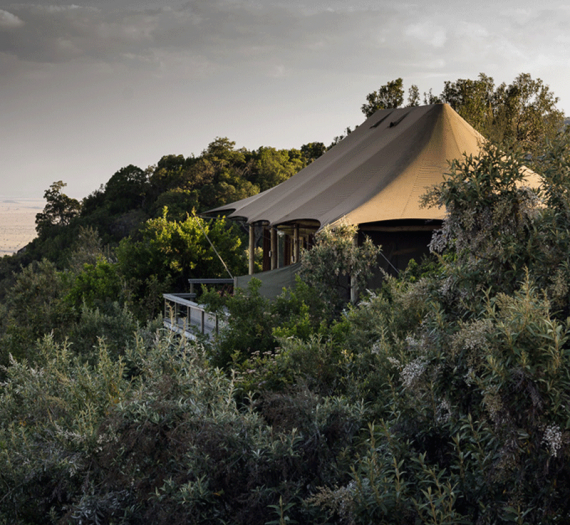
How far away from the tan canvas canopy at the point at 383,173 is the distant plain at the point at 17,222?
48.8 meters

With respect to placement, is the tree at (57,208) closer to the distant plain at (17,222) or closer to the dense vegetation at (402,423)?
the distant plain at (17,222)

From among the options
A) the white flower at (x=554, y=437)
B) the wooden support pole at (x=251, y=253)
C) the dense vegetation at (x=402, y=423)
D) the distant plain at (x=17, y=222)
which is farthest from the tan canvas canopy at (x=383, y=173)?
the distant plain at (x=17, y=222)

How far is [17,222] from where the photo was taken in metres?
77.0

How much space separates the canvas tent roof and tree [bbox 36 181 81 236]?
44.5 meters

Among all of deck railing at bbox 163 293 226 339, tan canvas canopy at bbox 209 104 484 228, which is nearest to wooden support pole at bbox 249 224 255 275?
tan canvas canopy at bbox 209 104 484 228

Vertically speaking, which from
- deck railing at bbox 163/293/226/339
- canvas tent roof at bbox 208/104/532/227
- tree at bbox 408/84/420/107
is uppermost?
tree at bbox 408/84/420/107

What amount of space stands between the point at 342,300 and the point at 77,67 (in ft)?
99.0

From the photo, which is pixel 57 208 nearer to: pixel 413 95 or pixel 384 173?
pixel 413 95

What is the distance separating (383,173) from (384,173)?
0.04 meters

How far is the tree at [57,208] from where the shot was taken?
53.4m

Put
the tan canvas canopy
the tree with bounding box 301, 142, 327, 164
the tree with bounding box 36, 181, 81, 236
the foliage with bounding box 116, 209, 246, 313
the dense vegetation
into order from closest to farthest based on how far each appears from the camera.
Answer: the dense vegetation, the tan canvas canopy, the foliage with bounding box 116, 209, 246, 313, the tree with bounding box 301, 142, 327, 164, the tree with bounding box 36, 181, 81, 236

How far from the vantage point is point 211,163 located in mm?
44594

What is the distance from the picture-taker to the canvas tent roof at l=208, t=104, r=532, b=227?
31.8ft

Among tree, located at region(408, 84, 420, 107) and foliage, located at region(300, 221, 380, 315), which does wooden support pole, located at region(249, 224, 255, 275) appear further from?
tree, located at region(408, 84, 420, 107)
